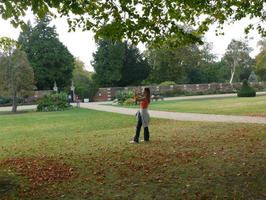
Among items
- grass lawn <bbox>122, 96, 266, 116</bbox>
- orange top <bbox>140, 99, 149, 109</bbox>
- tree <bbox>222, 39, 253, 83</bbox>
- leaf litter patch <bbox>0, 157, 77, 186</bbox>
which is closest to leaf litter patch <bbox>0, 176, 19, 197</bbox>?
leaf litter patch <bbox>0, 157, 77, 186</bbox>

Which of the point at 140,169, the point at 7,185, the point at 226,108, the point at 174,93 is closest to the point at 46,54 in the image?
the point at 174,93

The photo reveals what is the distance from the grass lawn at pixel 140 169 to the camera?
24.0ft

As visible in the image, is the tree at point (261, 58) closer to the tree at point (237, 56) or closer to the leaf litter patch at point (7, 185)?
the tree at point (237, 56)

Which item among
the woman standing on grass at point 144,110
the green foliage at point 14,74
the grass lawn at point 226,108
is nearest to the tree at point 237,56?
the grass lawn at point 226,108

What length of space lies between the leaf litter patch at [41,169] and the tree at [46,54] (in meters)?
56.3

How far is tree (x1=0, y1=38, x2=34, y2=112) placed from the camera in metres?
40.5

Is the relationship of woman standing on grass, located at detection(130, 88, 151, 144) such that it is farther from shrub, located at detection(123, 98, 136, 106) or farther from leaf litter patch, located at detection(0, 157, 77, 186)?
shrub, located at detection(123, 98, 136, 106)

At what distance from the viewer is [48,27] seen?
68.4 m

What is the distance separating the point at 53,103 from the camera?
41.8 m

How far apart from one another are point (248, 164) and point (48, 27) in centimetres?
6237

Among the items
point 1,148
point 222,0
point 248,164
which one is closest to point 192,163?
point 248,164

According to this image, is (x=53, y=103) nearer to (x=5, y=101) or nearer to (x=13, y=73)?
(x=13, y=73)

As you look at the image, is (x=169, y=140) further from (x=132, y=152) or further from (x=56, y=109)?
(x=56, y=109)

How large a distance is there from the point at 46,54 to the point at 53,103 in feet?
85.0
